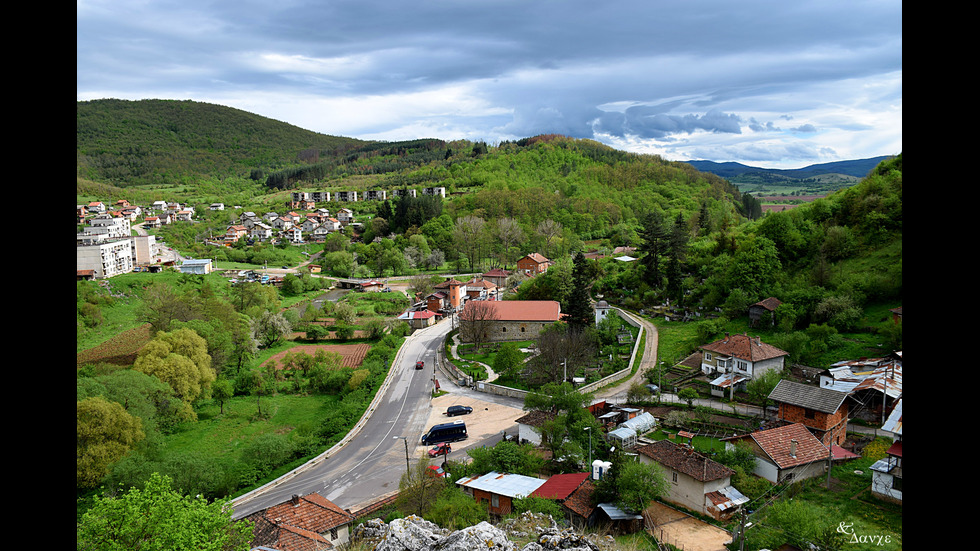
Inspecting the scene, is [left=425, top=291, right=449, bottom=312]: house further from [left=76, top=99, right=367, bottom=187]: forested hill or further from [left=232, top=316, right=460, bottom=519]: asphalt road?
[left=76, top=99, right=367, bottom=187]: forested hill

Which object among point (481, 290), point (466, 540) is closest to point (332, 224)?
point (481, 290)

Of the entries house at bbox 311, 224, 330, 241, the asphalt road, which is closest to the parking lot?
the asphalt road

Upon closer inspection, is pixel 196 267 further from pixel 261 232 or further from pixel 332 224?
pixel 332 224

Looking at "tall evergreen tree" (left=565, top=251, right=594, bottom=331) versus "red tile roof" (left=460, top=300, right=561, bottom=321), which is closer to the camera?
"tall evergreen tree" (left=565, top=251, right=594, bottom=331)

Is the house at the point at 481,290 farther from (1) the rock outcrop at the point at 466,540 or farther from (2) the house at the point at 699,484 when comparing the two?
(1) the rock outcrop at the point at 466,540
